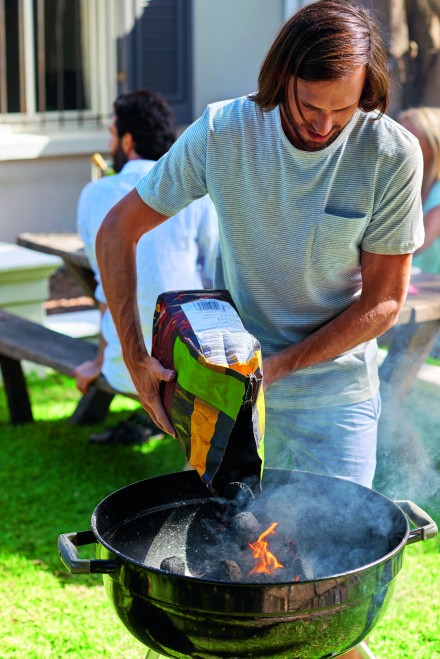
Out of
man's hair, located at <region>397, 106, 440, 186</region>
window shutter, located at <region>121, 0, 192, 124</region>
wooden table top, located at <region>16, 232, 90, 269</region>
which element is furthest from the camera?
window shutter, located at <region>121, 0, 192, 124</region>

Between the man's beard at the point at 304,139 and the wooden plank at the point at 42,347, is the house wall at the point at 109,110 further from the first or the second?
the man's beard at the point at 304,139

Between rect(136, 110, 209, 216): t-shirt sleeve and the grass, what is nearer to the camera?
rect(136, 110, 209, 216): t-shirt sleeve

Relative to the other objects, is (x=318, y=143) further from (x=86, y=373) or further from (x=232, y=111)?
(x=86, y=373)

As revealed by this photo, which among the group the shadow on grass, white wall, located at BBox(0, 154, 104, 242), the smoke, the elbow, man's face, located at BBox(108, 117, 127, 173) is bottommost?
the shadow on grass

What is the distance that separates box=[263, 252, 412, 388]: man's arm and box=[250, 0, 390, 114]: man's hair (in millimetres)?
377

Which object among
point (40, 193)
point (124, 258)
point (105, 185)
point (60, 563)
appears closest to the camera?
point (124, 258)

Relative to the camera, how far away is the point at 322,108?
6.52 feet

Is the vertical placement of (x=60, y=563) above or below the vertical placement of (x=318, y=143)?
below

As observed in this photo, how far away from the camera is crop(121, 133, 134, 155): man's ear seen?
4.09 metres

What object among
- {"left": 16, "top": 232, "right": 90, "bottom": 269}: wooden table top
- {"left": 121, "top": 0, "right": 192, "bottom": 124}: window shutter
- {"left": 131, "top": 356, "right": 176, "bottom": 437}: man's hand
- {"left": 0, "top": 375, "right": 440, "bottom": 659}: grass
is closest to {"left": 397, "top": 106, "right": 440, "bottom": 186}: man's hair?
{"left": 0, "top": 375, "right": 440, "bottom": 659}: grass

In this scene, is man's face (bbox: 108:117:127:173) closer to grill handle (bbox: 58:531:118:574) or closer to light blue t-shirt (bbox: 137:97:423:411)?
light blue t-shirt (bbox: 137:97:423:411)

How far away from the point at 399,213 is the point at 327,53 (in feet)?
1.43

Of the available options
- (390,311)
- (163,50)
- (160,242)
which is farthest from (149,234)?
(163,50)

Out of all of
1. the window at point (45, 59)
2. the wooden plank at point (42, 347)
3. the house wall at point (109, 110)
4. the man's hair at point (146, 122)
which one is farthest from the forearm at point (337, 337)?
the window at point (45, 59)
